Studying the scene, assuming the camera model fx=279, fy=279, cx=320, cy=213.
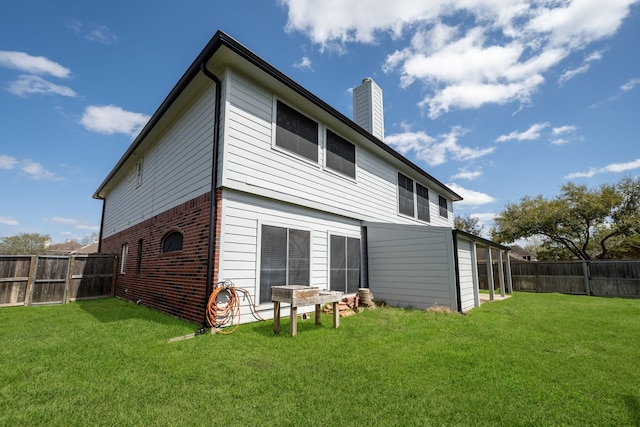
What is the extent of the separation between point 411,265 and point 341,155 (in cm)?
383

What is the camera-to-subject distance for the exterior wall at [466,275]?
769 centimetres

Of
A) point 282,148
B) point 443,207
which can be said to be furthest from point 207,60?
point 443,207

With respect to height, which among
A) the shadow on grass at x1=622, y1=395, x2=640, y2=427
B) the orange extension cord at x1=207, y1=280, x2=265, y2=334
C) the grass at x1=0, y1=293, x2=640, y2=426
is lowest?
the shadow on grass at x1=622, y1=395, x2=640, y2=427

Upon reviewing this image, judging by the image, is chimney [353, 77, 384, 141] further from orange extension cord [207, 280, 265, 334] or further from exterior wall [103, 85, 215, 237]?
orange extension cord [207, 280, 265, 334]

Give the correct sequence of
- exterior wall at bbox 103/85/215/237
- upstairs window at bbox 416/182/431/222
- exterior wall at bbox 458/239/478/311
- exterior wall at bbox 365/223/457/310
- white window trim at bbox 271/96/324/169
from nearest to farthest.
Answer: exterior wall at bbox 103/85/215/237, white window trim at bbox 271/96/324/169, exterior wall at bbox 365/223/457/310, exterior wall at bbox 458/239/478/311, upstairs window at bbox 416/182/431/222

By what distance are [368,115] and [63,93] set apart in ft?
33.8

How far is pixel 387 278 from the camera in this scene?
334 inches

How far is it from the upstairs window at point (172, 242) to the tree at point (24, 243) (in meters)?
39.4

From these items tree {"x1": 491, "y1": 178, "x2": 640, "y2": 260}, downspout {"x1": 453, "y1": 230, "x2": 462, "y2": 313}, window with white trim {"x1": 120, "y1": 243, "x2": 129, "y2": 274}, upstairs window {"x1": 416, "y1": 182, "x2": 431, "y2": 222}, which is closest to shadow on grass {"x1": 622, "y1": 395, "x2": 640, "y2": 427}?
downspout {"x1": 453, "y1": 230, "x2": 462, "y2": 313}

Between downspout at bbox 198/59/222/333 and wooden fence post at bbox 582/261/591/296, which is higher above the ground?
downspout at bbox 198/59/222/333

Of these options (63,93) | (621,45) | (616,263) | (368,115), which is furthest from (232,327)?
(616,263)

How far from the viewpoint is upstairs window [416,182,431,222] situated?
12692 millimetres

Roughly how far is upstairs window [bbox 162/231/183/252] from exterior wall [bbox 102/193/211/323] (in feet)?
0.42

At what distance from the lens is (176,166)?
7430 mm
